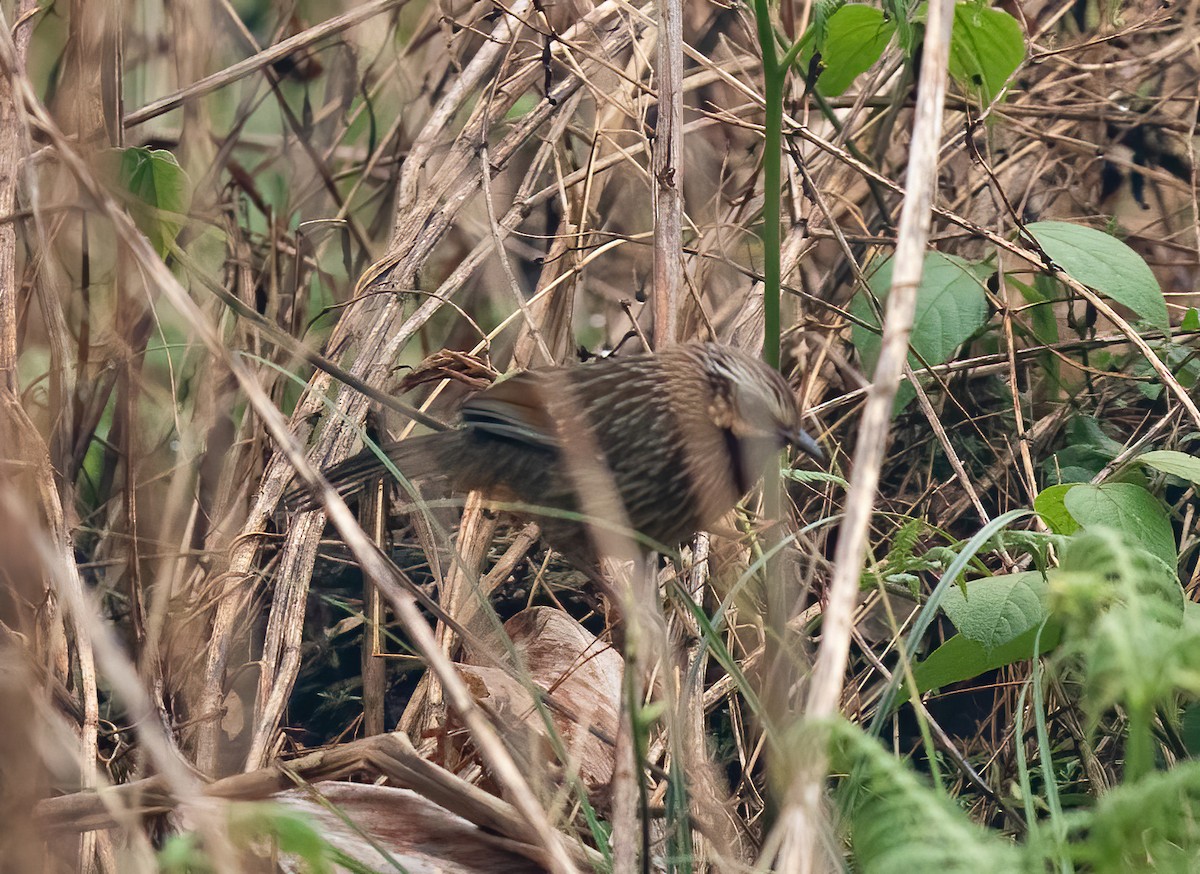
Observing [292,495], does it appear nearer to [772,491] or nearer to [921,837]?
[772,491]

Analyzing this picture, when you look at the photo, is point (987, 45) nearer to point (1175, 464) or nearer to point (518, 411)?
point (1175, 464)

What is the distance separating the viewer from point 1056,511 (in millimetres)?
2678

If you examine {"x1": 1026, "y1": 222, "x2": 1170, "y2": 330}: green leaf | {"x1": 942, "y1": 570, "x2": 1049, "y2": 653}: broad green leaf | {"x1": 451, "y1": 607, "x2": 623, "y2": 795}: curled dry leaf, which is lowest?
{"x1": 451, "y1": 607, "x2": 623, "y2": 795}: curled dry leaf

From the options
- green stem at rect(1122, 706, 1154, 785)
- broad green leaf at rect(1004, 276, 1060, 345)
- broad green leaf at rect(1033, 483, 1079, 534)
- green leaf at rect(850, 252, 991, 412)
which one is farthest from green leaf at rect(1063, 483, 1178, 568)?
broad green leaf at rect(1004, 276, 1060, 345)

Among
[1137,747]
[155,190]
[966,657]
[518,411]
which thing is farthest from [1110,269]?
[155,190]

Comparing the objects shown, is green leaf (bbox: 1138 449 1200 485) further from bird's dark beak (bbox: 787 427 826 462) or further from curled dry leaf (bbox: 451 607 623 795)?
curled dry leaf (bbox: 451 607 623 795)

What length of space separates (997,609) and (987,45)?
5.27ft

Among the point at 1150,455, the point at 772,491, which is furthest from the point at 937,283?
the point at 1150,455

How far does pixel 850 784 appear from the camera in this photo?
1903 mm

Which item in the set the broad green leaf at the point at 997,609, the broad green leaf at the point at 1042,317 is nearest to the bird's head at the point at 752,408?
the broad green leaf at the point at 997,609

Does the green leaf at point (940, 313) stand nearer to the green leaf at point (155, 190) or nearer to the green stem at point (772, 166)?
the green stem at point (772, 166)

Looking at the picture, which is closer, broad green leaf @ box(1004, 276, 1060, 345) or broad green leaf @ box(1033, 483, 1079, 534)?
broad green leaf @ box(1033, 483, 1079, 534)

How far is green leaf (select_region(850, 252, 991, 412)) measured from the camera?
11.7 ft

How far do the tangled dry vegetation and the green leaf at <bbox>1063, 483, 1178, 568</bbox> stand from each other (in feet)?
0.67
